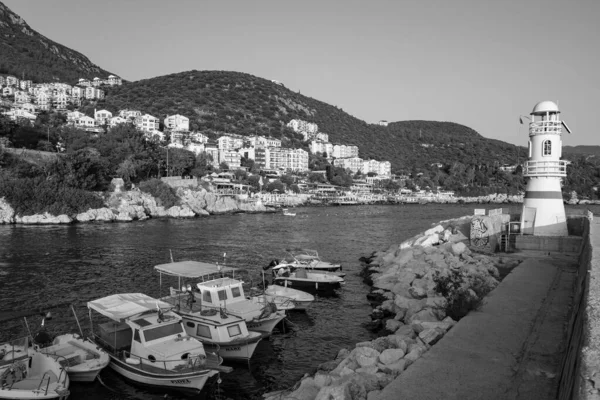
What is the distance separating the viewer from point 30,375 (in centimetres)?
1235

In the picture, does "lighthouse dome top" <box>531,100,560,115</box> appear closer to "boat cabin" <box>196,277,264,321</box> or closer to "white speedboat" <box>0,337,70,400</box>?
"boat cabin" <box>196,277,264,321</box>

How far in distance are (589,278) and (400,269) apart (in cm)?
1555

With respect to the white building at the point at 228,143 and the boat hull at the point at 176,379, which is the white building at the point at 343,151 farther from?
the boat hull at the point at 176,379

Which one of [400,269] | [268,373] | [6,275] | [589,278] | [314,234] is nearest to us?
[589,278]

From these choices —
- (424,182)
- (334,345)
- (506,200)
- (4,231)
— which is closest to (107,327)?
(334,345)

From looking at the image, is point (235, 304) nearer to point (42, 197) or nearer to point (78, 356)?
point (78, 356)

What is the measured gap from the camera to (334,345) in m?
16.4

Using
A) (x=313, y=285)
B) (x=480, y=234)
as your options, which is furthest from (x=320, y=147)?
(x=313, y=285)

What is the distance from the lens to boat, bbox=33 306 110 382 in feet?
42.4

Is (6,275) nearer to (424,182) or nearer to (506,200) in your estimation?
(506,200)

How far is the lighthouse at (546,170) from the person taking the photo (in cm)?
2286

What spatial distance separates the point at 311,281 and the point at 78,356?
504 inches

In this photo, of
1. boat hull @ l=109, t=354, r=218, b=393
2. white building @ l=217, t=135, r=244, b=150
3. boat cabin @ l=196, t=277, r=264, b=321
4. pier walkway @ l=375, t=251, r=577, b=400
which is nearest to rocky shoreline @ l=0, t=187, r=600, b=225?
boat cabin @ l=196, t=277, r=264, b=321

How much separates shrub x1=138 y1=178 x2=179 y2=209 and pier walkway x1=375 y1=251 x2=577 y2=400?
65508 mm
